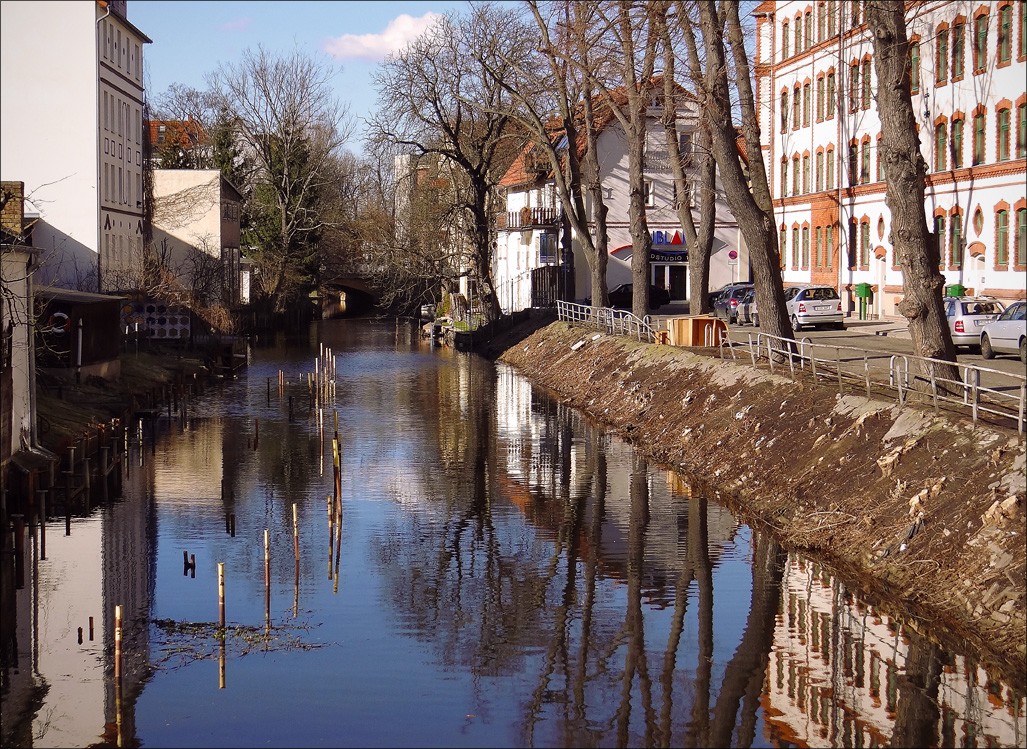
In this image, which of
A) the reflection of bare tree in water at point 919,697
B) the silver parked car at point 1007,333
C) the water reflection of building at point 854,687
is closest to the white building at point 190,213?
the silver parked car at point 1007,333

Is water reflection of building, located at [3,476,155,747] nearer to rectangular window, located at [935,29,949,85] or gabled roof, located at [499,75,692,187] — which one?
gabled roof, located at [499,75,692,187]

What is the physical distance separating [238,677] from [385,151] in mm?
52817

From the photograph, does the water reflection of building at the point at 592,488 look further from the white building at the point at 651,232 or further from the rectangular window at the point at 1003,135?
the white building at the point at 651,232

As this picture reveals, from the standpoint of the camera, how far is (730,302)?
55219 mm

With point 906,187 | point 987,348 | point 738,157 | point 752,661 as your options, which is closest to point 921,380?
point 906,187

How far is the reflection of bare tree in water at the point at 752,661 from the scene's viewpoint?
40.4ft

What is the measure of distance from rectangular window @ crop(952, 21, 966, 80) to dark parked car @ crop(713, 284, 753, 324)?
1319 centimetres

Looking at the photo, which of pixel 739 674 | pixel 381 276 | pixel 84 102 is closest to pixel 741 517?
pixel 739 674

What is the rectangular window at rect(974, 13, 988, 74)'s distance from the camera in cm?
4134

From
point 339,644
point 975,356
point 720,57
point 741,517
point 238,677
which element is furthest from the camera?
point 975,356

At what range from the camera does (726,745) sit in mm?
11859

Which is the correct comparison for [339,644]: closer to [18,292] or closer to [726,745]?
[726,745]

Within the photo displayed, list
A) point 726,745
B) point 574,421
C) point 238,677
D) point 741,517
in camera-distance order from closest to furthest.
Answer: point 726,745, point 238,677, point 741,517, point 574,421

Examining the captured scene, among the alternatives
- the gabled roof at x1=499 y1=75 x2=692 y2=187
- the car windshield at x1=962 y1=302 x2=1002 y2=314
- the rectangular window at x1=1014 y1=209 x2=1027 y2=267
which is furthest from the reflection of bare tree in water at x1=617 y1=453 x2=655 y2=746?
the rectangular window at x1=1014 y1=209 x2=1027 y2=267
